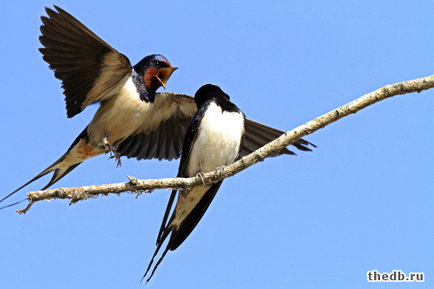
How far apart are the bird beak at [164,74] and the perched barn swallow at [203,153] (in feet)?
3.48

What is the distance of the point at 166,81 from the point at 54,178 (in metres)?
2.06

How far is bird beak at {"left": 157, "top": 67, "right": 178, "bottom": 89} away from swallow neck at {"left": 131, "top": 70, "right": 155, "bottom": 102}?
0.72 ft

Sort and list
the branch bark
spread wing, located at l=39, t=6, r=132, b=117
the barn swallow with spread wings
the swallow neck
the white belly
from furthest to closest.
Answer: the swallow neck
the barn swallow with spread wings
spread wing, located at l=39, t=6, r=132, b=117
the white belly
the branch bark

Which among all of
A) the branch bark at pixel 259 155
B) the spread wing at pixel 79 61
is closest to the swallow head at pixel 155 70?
the spread wing at pixel 79 61

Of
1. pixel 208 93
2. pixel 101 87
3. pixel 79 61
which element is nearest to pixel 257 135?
pixel 208 93

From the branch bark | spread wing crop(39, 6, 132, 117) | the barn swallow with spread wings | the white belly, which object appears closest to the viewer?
the branch bark

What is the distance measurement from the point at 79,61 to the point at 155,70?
1.04 meters

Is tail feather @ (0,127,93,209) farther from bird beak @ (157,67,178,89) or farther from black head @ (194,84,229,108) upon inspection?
black head @ (194,84,229,108)

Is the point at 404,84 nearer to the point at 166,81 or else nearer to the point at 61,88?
the point at 166,81

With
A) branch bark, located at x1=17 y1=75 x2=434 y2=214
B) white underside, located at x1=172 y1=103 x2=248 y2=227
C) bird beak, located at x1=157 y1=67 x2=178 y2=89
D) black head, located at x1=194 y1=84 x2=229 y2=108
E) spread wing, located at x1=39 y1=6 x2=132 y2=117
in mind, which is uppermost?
bird beak, located at x1=157 y1=67 x2=178 y2=89

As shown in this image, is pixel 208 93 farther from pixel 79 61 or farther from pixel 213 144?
pixel 79 61

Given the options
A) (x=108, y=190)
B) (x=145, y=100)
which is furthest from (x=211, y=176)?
(x=145, y=100)

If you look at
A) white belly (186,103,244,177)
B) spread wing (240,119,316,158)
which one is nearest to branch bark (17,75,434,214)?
white belly (186,103,244,177)

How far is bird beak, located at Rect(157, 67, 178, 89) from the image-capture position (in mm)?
7316
